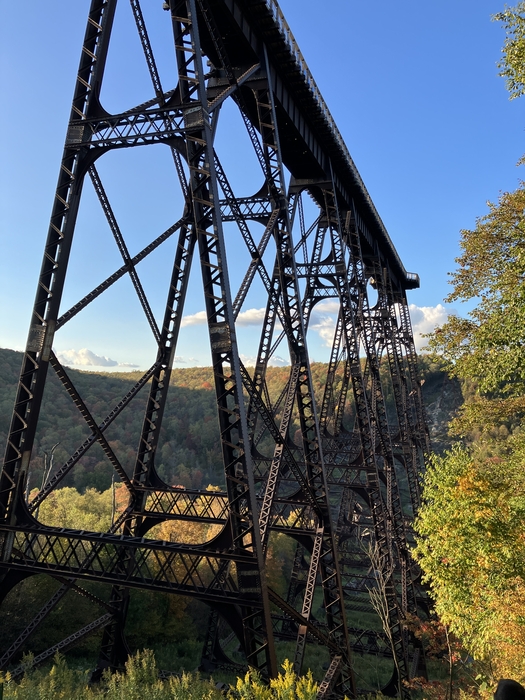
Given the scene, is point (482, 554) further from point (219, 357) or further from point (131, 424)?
point (131, 424)

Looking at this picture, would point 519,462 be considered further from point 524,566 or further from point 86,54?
point 86,54

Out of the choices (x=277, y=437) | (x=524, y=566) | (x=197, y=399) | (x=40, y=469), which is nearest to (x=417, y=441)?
(x=524, y=566)

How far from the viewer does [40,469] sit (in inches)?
1651

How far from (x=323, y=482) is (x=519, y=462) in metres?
4.42

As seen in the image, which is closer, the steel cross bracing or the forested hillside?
the steel cross bracing

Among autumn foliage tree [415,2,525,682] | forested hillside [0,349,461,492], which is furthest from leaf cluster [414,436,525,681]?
forested hillside [0,349,461,492]

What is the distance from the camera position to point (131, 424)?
56938mm

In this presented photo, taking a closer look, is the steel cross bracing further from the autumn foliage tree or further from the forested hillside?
the forested hillside

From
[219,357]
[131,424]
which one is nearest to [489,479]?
[219,357]

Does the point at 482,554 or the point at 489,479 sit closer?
the point at 482,554

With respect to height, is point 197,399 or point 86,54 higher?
point 86,54

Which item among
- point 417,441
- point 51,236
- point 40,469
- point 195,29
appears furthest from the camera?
point 40,469

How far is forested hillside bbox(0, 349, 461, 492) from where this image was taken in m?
45.4

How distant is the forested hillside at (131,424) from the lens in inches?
1788
